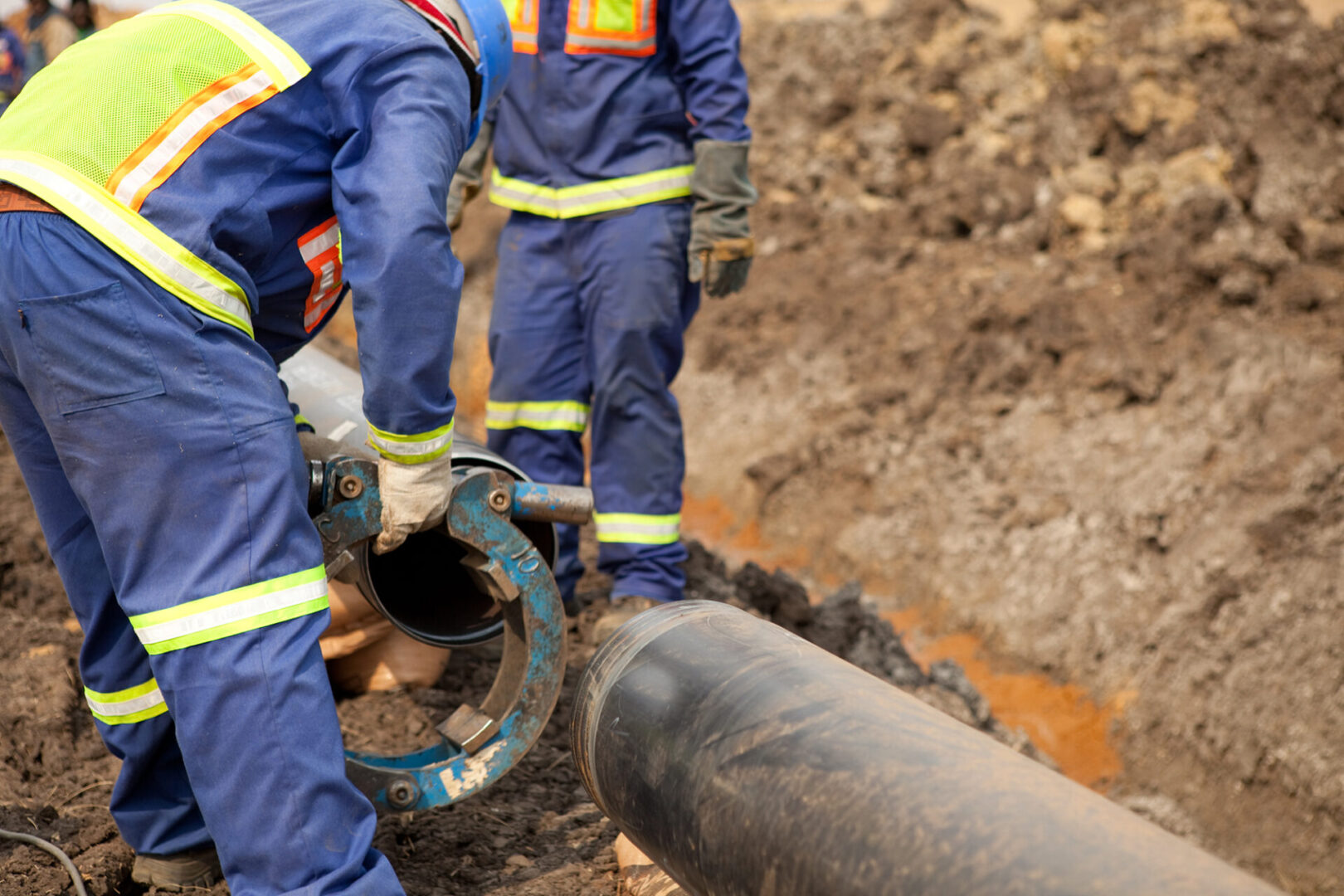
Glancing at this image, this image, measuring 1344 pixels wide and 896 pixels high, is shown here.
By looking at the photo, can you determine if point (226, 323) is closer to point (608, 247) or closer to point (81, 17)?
point (608, 247)

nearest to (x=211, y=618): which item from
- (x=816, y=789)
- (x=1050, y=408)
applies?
(x=816, y=789)

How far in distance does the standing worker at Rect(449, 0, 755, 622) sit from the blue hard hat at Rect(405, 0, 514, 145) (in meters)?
1.06

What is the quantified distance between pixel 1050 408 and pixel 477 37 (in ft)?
12.3

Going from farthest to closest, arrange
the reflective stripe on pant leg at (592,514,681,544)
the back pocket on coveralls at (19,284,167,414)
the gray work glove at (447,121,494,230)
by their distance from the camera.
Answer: the gray work glove at (447,121,494,230), the reflective stripe on pant leg at (592,514,681,544), the back pocket on coveralls at (19,284,167,414)

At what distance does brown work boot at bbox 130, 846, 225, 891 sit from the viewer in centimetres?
217

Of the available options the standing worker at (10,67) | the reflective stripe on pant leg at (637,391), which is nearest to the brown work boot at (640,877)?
the reflective stripe on pant leg at (637,391)

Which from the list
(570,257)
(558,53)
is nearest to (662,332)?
(570,257)

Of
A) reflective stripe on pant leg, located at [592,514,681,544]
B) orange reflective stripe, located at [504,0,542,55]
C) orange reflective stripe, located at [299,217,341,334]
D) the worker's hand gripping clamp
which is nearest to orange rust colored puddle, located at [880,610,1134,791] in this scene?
reflective stripe on pant leg, located at [592,514,681,544]

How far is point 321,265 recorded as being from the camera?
2047 millimetres

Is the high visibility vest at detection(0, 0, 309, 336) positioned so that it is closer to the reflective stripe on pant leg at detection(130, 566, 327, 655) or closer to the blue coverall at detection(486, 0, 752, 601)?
the reflective stripe on pant leg at detection(130, 566, 327, 655)

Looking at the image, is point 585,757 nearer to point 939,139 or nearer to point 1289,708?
point 1289,708

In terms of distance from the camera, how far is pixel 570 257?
11.2 ft

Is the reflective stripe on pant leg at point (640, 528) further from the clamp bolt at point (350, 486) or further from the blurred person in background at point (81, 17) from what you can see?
the blurred person in background at point (81, 17)

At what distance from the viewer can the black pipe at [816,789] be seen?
1380mm
